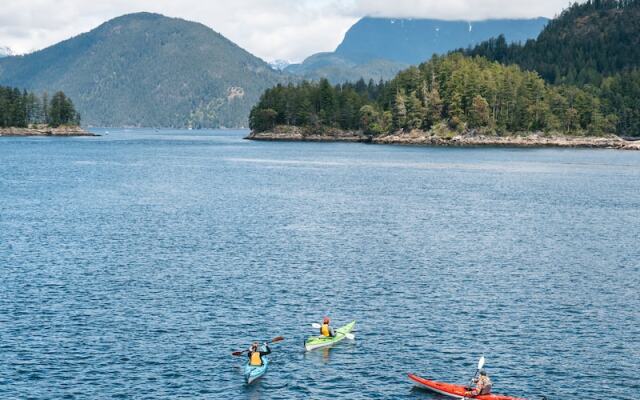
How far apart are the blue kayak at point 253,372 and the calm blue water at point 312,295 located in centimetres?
68

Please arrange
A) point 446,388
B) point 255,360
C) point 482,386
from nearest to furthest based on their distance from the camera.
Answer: point 482,386 → point 446,388 → point 255,360

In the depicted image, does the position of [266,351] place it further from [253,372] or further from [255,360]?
[253,372]

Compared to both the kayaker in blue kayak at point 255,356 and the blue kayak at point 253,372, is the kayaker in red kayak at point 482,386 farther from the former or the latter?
the kayaker in blue kayak at point 255,356

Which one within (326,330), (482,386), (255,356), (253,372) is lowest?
(253,372)

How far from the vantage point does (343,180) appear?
577 feet

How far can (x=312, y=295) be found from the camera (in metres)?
70.0

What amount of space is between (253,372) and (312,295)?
20.3 metres

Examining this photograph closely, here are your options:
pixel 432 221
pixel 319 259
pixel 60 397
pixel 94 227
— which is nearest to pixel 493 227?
pixel 432 221

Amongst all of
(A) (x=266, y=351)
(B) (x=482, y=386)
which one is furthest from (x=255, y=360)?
(B) (x=482, y=386)

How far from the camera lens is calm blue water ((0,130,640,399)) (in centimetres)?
5112

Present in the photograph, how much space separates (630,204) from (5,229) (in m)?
106

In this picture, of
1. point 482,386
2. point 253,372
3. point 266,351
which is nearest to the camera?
point 482,386

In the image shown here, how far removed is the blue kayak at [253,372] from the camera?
164 feet

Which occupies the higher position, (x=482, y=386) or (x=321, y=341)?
(x=321, y=341)
